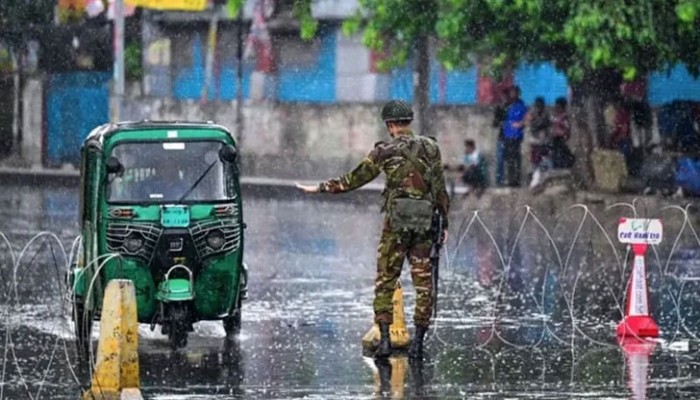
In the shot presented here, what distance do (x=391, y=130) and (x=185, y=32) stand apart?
3285 cm

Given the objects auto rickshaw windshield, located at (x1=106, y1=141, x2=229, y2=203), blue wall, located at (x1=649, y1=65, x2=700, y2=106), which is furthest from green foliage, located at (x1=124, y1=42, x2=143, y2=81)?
auto rickshaw windshield, located at (x1=106, y1=141, x2=229, y2=203)

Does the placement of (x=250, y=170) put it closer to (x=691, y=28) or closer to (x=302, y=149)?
(x=302, y=149)

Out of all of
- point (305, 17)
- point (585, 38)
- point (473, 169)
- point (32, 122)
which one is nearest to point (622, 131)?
point (473, 169)

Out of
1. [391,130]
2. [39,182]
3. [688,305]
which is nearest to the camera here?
[391,130]

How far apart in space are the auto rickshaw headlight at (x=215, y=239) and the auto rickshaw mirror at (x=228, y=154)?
1.71 feet

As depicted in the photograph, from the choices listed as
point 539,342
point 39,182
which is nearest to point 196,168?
point 539,342

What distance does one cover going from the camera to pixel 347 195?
37.4 metres

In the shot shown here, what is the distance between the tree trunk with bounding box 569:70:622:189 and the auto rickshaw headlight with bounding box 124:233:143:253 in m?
21.4

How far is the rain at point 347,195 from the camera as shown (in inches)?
524

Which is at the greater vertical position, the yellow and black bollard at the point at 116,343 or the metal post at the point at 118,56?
the metal post at the point at 118,56

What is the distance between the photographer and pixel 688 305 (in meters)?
17.5

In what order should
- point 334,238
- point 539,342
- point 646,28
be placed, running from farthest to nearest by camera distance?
point 646,28 → point 334,238 → point 539,342

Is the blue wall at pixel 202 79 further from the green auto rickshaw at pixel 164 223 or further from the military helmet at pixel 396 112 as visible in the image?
the military helmet at pixel 396 112

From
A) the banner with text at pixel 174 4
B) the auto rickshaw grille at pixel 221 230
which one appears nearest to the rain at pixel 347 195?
the auto rickshaw grille at pixel 221 230
